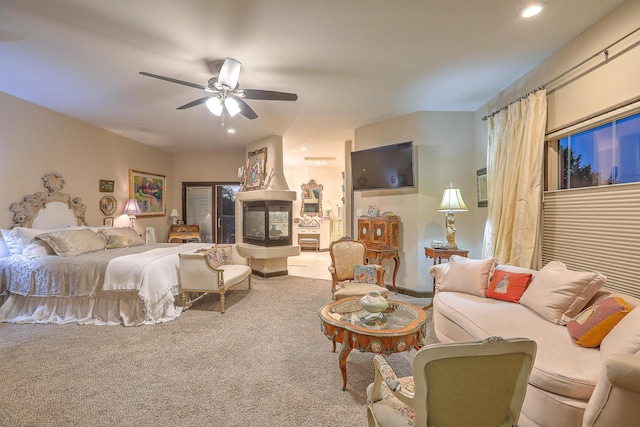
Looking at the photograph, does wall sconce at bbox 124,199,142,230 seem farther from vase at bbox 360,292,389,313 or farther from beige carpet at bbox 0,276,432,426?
vase at bbox 360,292,389,313

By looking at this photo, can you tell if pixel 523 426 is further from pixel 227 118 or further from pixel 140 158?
pixel 140 158

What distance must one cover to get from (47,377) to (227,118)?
3.66 metres

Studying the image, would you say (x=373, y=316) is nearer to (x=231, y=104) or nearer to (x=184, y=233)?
(x=231, y=104)

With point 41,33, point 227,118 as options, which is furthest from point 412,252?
point 41,33

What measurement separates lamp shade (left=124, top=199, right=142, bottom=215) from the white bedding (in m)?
2.11

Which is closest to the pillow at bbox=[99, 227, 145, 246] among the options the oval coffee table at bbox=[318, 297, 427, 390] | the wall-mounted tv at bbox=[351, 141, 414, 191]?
the wall-mounted tv at bbox=[351, 141, 414, 191]

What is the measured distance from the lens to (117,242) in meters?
4.32

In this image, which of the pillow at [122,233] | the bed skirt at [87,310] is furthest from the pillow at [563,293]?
the pillow at [122,233]

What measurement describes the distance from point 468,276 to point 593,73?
6.49ft

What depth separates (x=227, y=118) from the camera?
4.55 m

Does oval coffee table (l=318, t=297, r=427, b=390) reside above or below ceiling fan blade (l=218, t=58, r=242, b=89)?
below

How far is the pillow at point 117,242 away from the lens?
168 inches

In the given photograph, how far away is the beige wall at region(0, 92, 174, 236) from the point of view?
3713 mm

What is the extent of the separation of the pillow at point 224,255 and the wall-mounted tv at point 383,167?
236cm
